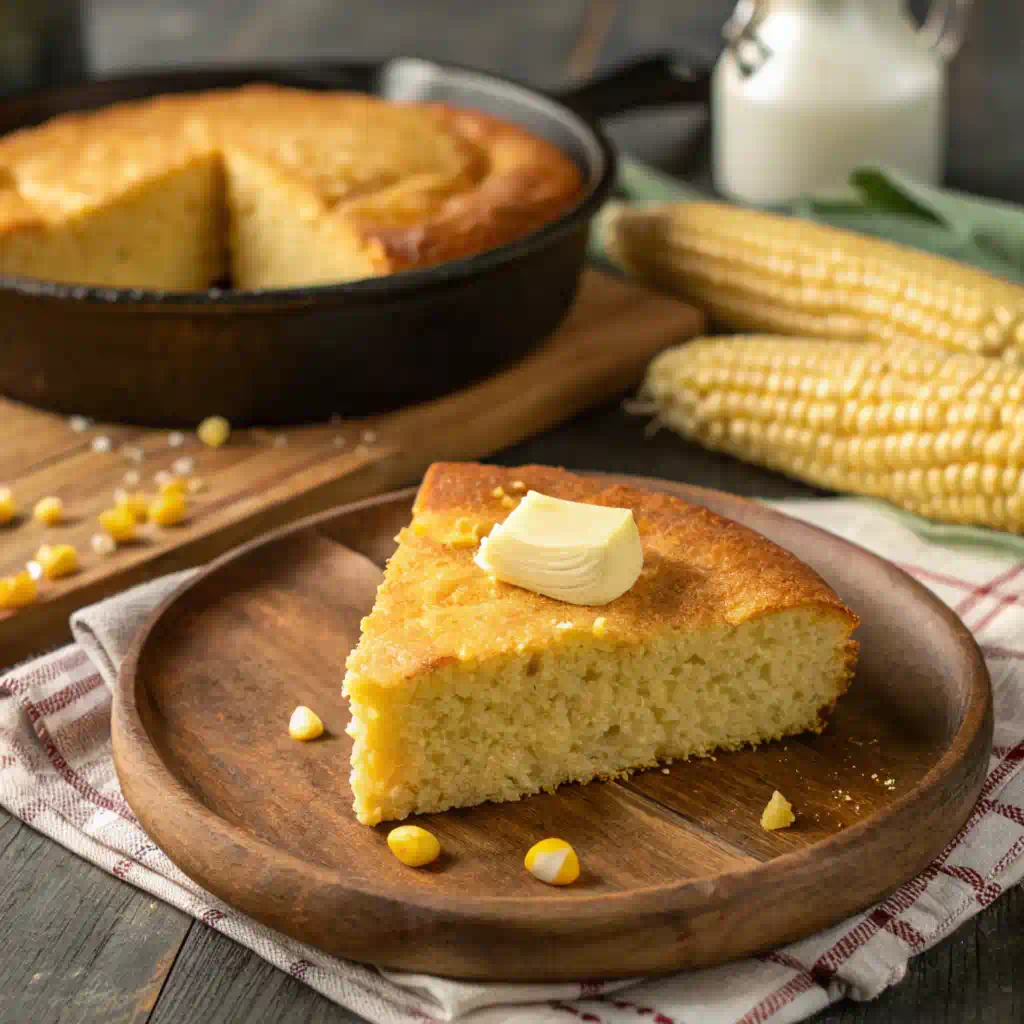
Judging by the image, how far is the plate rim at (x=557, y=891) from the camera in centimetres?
210

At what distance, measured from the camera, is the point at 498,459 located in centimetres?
405

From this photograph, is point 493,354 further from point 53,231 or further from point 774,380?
point 53,231

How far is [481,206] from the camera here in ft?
13.5

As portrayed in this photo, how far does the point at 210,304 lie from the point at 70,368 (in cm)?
49

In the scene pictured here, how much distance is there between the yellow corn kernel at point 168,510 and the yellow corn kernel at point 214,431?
1.14ft

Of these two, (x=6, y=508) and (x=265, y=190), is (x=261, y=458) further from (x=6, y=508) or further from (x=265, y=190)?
(x=265, y=190)


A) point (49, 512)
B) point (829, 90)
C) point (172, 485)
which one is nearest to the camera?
point (49, 512)

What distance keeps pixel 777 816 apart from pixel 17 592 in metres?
1.67

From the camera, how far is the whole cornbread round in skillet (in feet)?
13.5

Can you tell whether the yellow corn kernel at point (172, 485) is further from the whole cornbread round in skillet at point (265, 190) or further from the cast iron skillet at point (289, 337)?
the whole cornbread round in skillet at point (265, 190)

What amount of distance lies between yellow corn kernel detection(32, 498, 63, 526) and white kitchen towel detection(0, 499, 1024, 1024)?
48cm

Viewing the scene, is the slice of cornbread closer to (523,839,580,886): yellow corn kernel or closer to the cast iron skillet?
(523,839,580,886): yellow corn kernel

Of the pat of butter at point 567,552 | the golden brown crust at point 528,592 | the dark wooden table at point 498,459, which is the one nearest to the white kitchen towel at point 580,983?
the dark wooden table at point 498,459

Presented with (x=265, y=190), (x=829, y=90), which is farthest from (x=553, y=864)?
(x=829, y=90)
